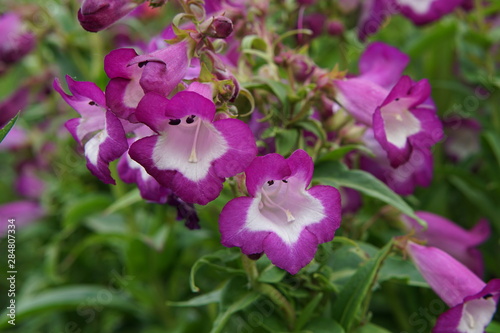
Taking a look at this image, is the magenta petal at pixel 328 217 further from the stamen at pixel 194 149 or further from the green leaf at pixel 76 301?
the green leaf at pixel 76 301

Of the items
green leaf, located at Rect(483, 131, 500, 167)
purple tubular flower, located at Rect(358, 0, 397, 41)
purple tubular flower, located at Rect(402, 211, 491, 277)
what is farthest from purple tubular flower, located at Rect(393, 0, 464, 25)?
purple tubular flower, located at Rect(402, 211, 491, 277)

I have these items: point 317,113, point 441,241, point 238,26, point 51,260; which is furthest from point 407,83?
point 51,260

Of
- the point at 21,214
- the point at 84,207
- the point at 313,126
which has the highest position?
the point at 313,126

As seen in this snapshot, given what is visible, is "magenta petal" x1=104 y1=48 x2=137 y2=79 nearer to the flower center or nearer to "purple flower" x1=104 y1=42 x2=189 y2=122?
"purple flower" x1=104 y1=42 x2=189 y2=122

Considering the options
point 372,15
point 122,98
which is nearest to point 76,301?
point 122,98

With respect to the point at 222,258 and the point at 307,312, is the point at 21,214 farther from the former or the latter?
the point at 307,312

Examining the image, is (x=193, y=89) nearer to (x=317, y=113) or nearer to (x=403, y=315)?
(x=317, y=113)
